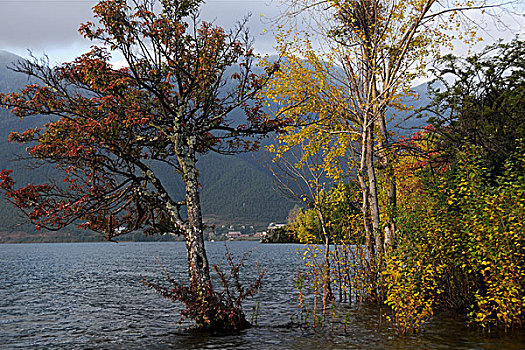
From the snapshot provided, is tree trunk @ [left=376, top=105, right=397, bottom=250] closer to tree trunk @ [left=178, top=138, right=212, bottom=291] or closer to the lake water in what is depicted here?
A: the lake water

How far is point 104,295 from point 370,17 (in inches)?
1038

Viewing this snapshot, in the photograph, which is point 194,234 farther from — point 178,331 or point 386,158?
point 386,158

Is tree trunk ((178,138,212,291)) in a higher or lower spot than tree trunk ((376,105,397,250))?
lower

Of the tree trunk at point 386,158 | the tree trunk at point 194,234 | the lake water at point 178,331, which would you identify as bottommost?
the lake water at point 178,331

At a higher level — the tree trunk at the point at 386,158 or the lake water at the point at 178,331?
the tree trunk at the point at 386,158

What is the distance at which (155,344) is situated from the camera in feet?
49.6

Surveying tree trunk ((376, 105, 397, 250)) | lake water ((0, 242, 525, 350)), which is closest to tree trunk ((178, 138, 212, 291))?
lake water ((0, 242, 525, 350))

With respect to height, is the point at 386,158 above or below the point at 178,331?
above

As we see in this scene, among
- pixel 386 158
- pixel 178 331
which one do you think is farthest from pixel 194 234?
pixel 386 158

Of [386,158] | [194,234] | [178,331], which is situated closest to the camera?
[194,234]

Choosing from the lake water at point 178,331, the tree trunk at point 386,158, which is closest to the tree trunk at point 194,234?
the lake water at point 178,331

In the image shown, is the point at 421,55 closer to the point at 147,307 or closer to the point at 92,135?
the point at 92,135

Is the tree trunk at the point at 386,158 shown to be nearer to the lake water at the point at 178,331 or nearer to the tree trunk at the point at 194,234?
the lake water at the point at 178,331

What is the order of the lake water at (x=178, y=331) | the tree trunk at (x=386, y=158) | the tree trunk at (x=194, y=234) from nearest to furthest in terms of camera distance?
the lake water at (x=178, y=331)
the tree trunk at (x=194, y=234)
the tree trunk at (x=386, y=158)
